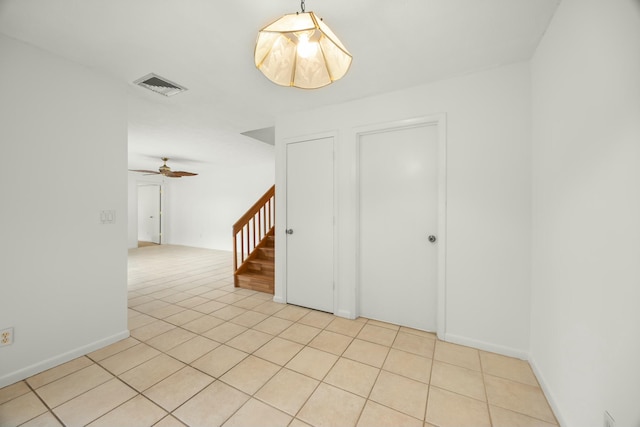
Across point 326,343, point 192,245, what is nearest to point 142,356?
point 326,343

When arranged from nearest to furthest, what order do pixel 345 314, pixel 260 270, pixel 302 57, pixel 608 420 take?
pixel 608 420 → pixel 302 57 → pixel 345 314 → pixel 260 270

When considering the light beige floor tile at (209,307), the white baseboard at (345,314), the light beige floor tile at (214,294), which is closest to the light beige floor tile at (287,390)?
the white baseboard at (345,314)

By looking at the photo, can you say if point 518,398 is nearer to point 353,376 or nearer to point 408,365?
point 408,365

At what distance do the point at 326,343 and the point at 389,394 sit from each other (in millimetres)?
761

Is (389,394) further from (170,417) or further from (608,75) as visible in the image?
(608,75)

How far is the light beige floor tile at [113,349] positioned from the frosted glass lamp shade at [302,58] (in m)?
2.61

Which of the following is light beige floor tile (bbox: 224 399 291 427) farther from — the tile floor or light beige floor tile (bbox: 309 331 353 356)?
light beige floor tile (bbox: 309 331 353 356)

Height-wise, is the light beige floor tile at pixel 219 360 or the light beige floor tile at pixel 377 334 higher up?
the light beige floor tile at pixel 377 334

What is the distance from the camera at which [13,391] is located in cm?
166

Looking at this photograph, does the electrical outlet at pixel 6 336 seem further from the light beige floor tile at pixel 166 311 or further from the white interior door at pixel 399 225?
the white interior door at pixel 399 225

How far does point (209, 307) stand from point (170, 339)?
0.78m

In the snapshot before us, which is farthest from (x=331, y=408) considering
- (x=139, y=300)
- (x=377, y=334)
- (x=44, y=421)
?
(x=139, y=300)

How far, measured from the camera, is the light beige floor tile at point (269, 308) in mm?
2990

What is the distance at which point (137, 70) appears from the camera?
7.12 ft
